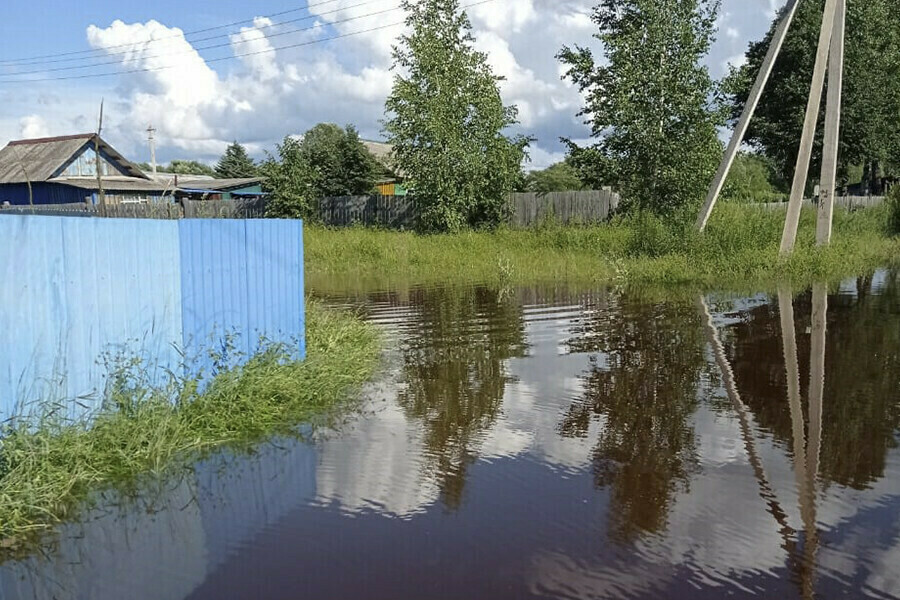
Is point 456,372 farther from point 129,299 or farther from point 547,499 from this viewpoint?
point 547,499

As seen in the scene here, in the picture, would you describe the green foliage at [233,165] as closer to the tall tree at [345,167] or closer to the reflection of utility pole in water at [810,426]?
the tall tree at [345,167]

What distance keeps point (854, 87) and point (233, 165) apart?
50.7 meters

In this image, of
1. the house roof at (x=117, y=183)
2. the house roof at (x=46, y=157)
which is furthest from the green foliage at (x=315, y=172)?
the house roof at (x=46, y=157)

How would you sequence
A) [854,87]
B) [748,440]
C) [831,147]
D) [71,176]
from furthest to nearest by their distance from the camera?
[71,176]
[854,87]
[831,147]
[748,440]

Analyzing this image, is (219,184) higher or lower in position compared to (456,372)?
higher

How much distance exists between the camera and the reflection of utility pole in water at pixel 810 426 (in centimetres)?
398

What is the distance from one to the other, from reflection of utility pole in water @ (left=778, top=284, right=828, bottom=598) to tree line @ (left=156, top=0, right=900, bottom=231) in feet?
36.6

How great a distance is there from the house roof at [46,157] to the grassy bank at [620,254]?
1881 cm

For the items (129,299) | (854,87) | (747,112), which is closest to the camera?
(129,299)

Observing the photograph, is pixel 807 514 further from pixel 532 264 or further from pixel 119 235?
pixel 532 264

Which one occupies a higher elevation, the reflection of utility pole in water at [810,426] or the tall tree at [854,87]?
the tall tree at [854,87]

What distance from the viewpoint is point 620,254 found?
2109 cm

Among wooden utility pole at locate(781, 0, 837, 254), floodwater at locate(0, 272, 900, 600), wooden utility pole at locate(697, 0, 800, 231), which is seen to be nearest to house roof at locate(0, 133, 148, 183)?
wooden utility pole at locate(697, 0, 800, 231)

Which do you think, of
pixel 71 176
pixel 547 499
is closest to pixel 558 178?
pixel 71 176
